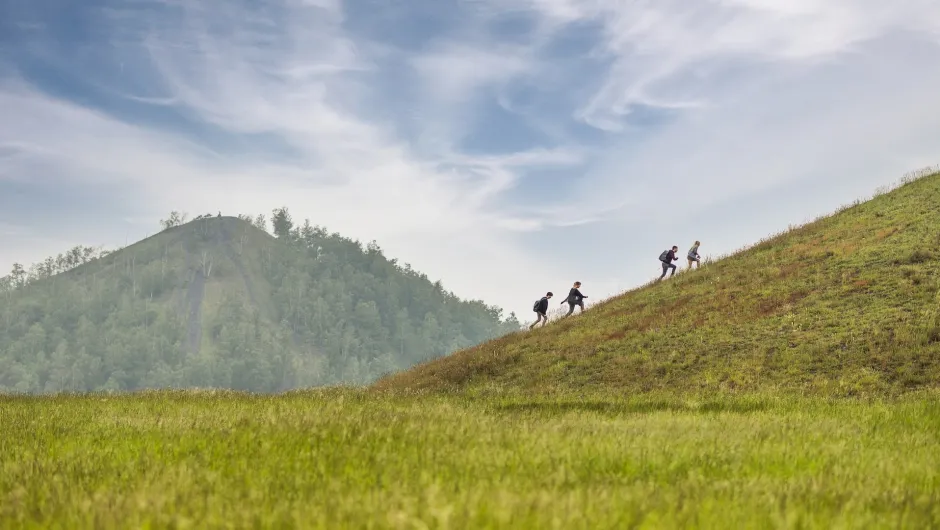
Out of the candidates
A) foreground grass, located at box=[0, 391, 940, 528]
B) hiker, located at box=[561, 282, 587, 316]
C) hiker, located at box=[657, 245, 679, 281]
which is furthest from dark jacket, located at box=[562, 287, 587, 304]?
foreground grass, located at box=[0, 391, 940, 528]

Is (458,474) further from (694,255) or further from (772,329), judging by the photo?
(694,255)

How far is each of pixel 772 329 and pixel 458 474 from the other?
23895 mm

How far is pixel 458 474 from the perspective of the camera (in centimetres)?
517

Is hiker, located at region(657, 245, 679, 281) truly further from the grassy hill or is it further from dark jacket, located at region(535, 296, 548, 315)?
dark jacket, located at region(535, 296, 548, 315)

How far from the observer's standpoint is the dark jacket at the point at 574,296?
141 feet

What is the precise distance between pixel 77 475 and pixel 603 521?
4.02 meters

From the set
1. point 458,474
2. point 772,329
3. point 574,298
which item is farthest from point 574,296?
point 458,474

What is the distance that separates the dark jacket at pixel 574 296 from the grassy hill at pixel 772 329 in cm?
178

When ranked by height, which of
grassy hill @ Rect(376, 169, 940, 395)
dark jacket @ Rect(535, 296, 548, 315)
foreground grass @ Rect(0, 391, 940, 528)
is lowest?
foreground grass @ Rect(0, 391, 940, 528)

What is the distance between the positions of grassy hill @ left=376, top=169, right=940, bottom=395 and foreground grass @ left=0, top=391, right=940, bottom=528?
12999 mm

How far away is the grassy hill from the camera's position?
21.4m

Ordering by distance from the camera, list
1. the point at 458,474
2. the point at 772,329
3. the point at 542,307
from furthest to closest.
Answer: the point at 542,307 → the point at 772,329 → the point at 458,474

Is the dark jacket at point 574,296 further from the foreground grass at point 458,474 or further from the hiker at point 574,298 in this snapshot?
the foreground grass at point 458,474

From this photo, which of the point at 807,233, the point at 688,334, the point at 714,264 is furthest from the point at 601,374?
the point at 807,233
